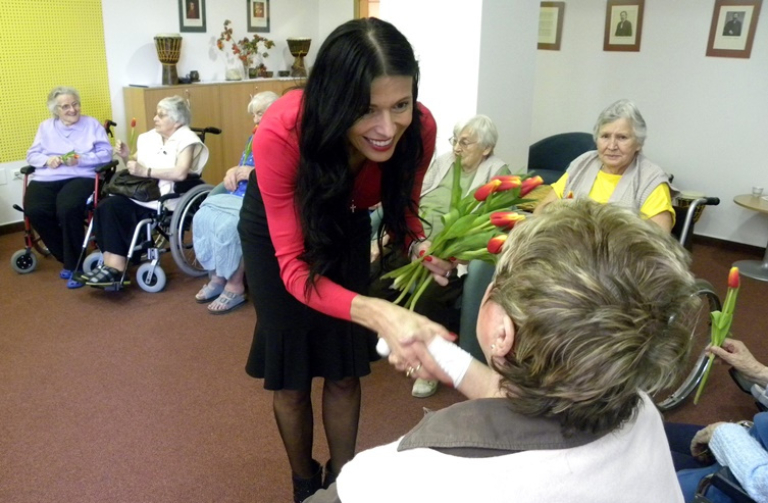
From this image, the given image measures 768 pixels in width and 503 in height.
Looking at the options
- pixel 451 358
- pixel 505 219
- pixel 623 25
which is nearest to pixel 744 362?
pixel 505 219

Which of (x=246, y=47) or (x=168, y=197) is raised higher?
(x=246, y=47)

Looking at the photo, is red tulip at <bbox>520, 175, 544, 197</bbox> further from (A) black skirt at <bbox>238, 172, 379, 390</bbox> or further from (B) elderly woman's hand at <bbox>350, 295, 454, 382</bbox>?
(B) elderly woman's hand at <bbox>350, 295, 454, 382</bbox>

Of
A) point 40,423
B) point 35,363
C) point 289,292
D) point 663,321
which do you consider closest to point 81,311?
point 35,363

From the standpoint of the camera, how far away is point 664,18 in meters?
4.92

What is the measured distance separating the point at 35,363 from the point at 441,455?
286 centimetres

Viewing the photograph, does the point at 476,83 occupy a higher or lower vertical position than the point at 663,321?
higher

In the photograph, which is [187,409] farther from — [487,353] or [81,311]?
[487,353]

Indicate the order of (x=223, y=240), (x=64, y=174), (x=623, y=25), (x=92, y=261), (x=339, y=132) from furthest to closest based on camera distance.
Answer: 1. (x=623, y=25)
2. (x=64, y=174)
3. (x=92, y=261)
4. (x=223, y=240)
5. (x=339, y=132)

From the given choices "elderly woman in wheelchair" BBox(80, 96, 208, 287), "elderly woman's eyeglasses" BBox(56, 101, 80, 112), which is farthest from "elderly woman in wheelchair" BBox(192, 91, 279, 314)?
"elderly woman's eyeglasses" BBox(56, 101, 80, 112)

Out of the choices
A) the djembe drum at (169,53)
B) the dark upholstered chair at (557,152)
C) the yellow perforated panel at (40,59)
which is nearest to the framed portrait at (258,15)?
the djembe drum at (169,53)

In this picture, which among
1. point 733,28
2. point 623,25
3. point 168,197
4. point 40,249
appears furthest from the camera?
point 623,25

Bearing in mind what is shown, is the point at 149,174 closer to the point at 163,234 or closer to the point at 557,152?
the point at 163,234

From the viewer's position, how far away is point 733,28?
463 cm

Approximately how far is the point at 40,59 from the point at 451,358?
15.7 ft
